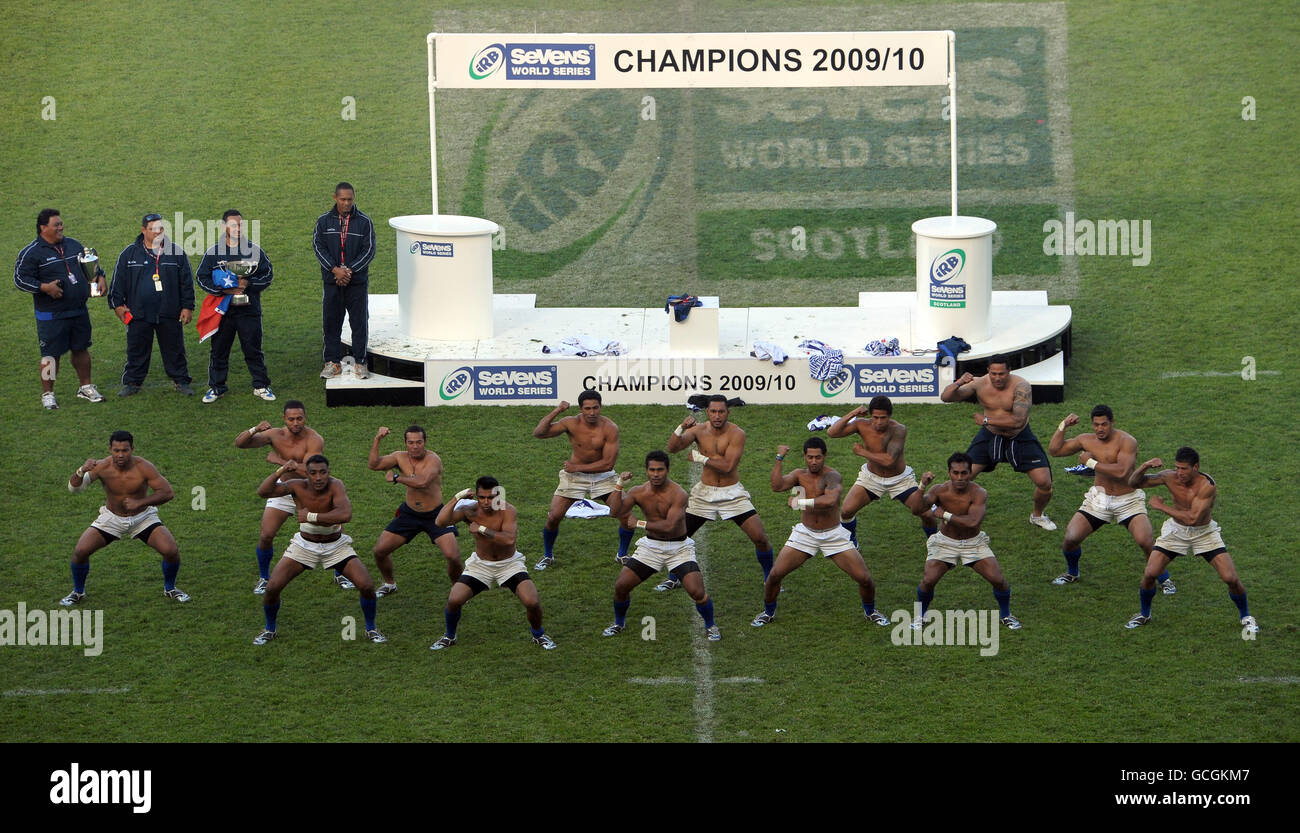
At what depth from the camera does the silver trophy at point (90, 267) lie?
21.6m

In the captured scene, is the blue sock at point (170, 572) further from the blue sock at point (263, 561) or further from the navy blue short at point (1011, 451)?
the navy blue short at point (1011, 451)

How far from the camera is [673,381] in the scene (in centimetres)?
2198

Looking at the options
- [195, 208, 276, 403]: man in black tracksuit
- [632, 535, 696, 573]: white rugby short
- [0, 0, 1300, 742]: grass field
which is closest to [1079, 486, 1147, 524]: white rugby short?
[0, 0, 1300, 742]: grass field

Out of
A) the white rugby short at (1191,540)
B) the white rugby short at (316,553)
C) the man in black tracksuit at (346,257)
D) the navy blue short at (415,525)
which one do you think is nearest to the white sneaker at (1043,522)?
the white rugby short at (1191,540)

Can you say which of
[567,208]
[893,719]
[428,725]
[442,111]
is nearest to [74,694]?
[428,725]

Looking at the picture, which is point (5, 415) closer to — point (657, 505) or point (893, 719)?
point (657, 505)

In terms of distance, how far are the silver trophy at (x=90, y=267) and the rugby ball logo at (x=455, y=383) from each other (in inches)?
152

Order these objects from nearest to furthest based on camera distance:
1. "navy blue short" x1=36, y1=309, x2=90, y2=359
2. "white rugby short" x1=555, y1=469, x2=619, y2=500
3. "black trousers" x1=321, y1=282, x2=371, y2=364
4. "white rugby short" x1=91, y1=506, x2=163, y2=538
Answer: "white rugby short" x1=91, y1=506, x2=163, y2=538
"white rugby short" x1=555, y1=469, x2=619, y2=500
"navy blue short" x1=36, y1=309, x2=90, y2=359
"black trousers" x1=321, y1=282, x2=371, y2=364

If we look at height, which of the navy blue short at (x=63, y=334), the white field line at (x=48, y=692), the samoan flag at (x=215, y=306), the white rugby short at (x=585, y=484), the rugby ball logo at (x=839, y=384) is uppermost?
the samoan flag at (x=215, y=306)

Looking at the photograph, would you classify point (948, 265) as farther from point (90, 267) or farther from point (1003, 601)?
point (90, 267)

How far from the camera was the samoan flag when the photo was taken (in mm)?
21703

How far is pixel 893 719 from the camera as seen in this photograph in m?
15.5

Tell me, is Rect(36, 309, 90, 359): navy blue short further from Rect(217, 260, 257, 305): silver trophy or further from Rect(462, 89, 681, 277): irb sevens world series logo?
Rect(462, 89, 681, 277): irb sevens world series logo

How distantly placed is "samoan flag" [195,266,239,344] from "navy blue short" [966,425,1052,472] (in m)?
8.22
